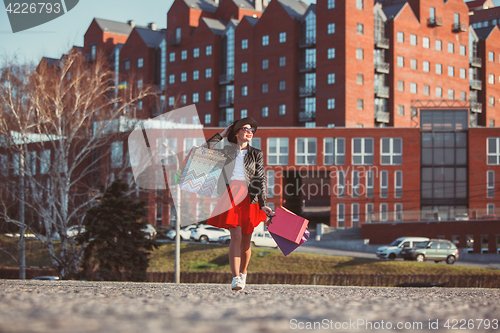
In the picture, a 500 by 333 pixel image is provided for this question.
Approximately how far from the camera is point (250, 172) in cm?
785

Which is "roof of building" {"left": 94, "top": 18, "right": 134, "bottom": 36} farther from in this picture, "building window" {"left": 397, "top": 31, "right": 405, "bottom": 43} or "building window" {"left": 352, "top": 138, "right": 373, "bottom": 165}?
"building window" {"left": 352, "top": 138, "right": 373, "bottom": 165}

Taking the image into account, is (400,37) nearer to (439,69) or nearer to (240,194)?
(439,69)

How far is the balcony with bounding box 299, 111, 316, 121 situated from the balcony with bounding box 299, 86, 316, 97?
6.74 feet

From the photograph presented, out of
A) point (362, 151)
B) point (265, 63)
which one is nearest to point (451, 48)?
point (265, 63)

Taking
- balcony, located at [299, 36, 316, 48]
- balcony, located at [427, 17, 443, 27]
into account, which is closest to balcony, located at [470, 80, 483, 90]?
balcony, located at [427, 17, 443, 27]

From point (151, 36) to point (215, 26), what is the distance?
11.0m

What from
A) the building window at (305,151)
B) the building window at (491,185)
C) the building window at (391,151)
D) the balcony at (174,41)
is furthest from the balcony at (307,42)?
the building window at (491,185)

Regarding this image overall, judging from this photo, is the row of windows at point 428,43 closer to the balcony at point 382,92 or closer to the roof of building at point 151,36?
the balcony at point 382,92

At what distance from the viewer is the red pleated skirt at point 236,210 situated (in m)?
7.59

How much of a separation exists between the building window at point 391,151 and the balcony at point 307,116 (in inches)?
475

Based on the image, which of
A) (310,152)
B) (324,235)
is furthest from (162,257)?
(310,152)

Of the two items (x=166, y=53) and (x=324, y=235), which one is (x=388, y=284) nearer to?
(x=324, y=235)

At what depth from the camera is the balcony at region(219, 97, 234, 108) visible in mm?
76250

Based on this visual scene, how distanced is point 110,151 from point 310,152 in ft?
88.0
